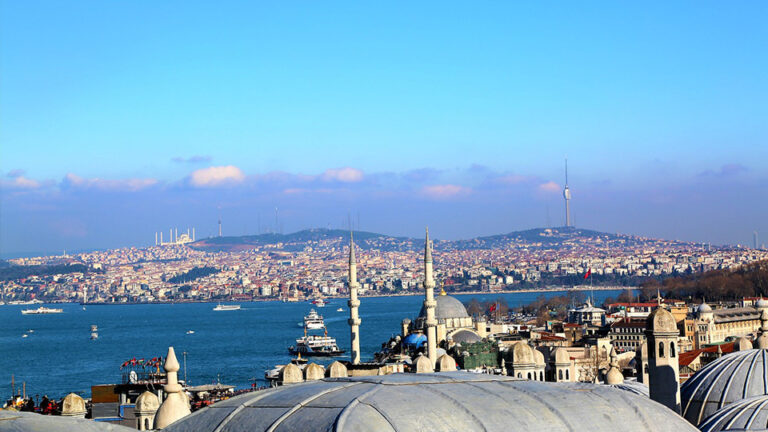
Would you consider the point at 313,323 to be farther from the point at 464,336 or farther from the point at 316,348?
the point at 464,336

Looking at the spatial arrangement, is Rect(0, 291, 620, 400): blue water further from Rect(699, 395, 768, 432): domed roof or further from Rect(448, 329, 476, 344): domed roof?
Rect(699, 395, 768, 432): domed roof

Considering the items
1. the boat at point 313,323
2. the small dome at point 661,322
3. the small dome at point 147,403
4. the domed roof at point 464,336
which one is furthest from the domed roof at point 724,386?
the boat at point 313,323

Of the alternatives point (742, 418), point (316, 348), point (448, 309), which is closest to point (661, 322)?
point (742, 418)

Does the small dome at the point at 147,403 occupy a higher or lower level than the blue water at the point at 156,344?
higher

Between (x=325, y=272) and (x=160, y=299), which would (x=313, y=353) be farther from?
(x=325, y=272)

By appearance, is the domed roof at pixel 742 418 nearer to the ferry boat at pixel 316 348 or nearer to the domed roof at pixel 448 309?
the domed roof at pixel 448 309

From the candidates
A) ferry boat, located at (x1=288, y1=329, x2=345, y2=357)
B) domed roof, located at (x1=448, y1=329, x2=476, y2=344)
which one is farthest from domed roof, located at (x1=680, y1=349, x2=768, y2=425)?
ferry boat, located at (x1=288, y1=329, x2=345, y2=357)
